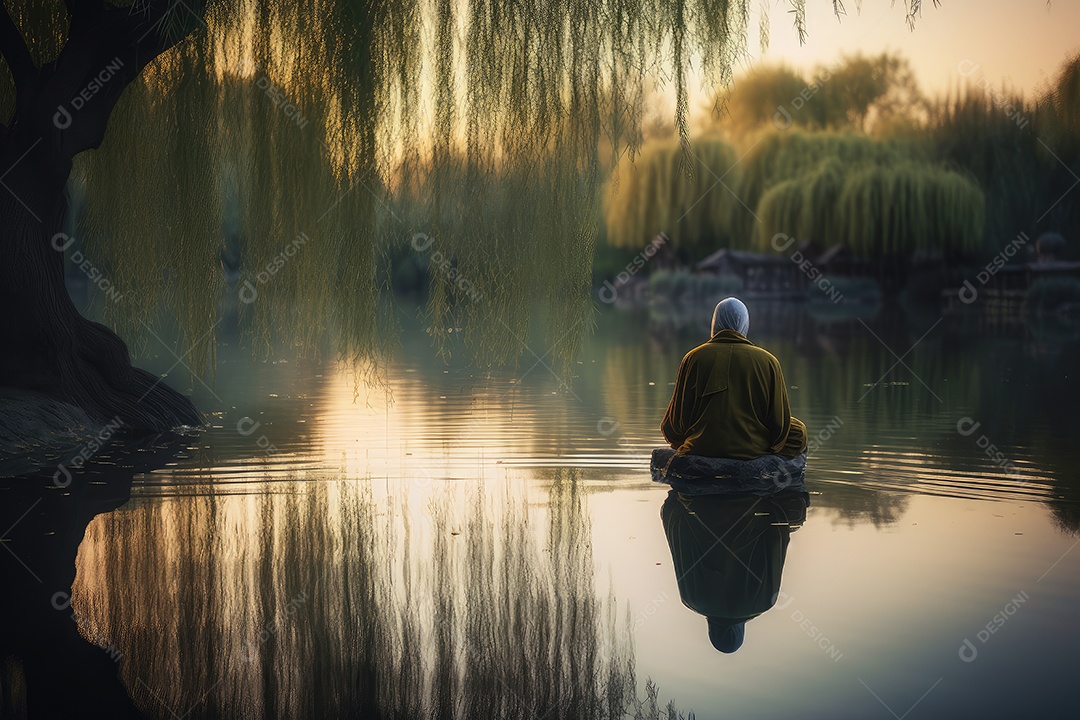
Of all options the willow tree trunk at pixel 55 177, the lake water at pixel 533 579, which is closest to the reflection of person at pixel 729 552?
the lake water at pixel 533 579

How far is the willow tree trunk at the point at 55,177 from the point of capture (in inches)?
372

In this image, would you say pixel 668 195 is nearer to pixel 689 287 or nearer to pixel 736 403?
pixel 689 287

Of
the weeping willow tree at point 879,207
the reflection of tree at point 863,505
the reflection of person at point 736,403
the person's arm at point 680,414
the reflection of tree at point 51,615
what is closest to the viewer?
the reflection of tree at point 51,615

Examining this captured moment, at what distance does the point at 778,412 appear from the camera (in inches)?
299

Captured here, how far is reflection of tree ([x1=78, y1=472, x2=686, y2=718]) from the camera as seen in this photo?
12.3 ft

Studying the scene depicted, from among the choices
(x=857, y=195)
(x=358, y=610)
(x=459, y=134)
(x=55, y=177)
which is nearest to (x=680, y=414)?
(x=459, y=134)

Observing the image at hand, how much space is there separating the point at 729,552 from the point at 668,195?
113 feet

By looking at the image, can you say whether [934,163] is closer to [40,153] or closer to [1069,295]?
[1069,295]

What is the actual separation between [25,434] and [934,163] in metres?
33.0

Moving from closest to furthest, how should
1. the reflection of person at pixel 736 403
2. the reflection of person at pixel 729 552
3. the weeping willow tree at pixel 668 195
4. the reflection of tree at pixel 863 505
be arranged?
the reflection of person at pixel 729 552, the reflection of tree at pixel 863 505, the reflection of person at pixel 736 403, the weeping willow tree at pixel 668 195

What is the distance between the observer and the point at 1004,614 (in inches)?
181

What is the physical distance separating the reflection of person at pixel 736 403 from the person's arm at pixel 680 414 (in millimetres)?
56

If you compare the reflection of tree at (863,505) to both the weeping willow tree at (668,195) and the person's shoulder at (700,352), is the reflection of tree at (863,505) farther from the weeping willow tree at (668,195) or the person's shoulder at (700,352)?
the weeping willow tree at (668,195)

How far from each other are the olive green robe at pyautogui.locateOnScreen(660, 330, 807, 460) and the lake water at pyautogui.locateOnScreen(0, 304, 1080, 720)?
518 mm
